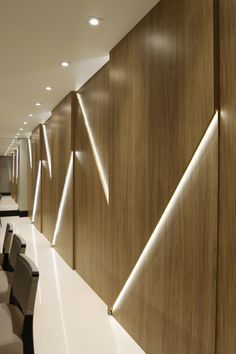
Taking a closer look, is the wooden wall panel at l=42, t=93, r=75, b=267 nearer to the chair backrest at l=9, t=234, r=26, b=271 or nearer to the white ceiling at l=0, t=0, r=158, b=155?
the white ceiling at l=0, t=0, r=158, b=155

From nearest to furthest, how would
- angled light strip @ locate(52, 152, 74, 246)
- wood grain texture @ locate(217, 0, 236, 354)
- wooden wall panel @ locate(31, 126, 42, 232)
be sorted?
wood grain texture @ locate(217, 0, 236, 354)
angled light strip @ locate(52, 152, 74, 246)
wooden wall panel @ locate(31, 126, 42, 232)

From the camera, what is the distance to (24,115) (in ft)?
22.2

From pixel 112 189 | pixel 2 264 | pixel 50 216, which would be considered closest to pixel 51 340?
pixel 2 264

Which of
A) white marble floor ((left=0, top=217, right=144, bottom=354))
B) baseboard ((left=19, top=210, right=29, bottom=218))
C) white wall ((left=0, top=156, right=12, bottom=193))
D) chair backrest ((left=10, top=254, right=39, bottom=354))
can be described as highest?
white wall ((left=0, top=156, right=12, bottom=193))

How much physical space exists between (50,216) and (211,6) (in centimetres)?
550

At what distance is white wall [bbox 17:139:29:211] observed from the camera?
35.6 ft

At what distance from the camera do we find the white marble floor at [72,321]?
8.50ft

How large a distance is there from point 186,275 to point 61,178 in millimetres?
3876

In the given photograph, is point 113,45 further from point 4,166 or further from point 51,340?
point 4,166

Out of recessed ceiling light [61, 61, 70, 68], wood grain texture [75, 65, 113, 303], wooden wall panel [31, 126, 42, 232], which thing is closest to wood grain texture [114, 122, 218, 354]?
wood grain texture [75, 65, 113, 303]

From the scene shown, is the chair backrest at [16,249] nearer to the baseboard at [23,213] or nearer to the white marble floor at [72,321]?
the white marble floor at [72,321]

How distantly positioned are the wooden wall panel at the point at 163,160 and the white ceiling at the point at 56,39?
0.20 metres

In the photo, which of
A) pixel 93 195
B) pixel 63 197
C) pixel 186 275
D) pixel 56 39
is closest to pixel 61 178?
pixel 63 197

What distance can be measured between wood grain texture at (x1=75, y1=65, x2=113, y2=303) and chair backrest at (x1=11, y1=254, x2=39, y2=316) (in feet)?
4.00
